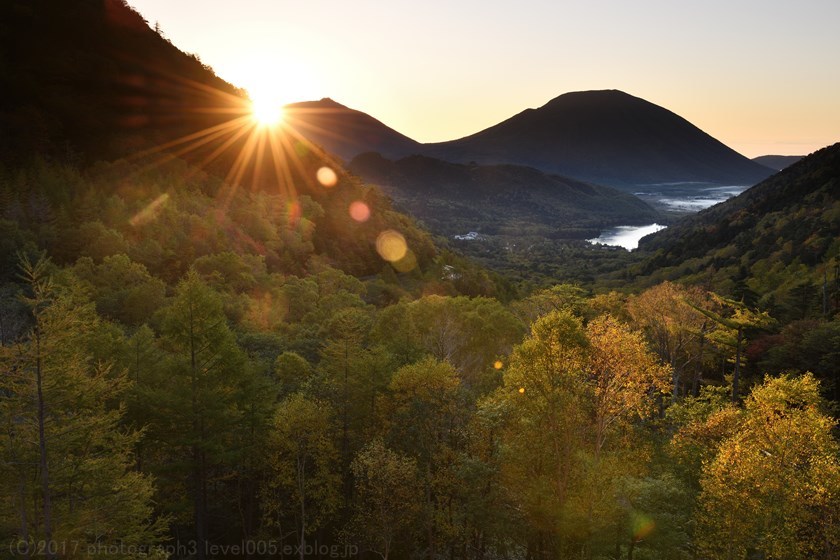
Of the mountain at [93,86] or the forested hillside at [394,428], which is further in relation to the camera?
the mountain at [93,86]

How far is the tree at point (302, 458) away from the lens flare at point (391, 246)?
94.5 m

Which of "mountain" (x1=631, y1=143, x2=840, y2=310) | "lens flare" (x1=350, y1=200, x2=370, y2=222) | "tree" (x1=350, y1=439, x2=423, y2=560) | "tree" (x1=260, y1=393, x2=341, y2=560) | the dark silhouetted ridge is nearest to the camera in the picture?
"tree" (x1=350, y1=439, x2=423, y2=560)

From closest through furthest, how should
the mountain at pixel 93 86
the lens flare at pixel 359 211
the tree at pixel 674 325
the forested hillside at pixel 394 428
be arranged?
the forested hillside at pixel 394 428 → the tree at pixel 674 325 → the mountain at pixel 93 86 → the lens flare at pixel 359 211

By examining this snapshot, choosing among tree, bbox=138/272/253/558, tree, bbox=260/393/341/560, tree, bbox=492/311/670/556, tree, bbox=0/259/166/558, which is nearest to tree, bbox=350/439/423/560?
tree, bbox=260/393/341/560

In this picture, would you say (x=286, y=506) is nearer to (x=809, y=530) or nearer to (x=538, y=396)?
(x=538, y=396)

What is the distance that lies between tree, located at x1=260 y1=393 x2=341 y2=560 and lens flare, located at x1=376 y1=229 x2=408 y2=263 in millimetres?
94527

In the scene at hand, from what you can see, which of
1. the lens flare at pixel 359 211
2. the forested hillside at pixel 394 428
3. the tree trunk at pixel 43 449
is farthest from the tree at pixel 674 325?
the lens flare at pixel 359 211

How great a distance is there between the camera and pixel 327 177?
15312 centimetres

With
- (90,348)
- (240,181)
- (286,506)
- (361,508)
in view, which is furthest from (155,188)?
(361,508)

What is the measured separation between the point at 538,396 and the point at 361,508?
13.5 m

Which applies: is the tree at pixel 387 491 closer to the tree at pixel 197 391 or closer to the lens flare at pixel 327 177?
the tree at pixel 197 391

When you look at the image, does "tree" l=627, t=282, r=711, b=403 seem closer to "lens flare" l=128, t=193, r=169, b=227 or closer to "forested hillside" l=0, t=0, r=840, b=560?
"forested hillside" l=0, t=0, r=840, b=560

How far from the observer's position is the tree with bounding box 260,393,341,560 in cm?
3134

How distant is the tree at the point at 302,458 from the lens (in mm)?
31344
